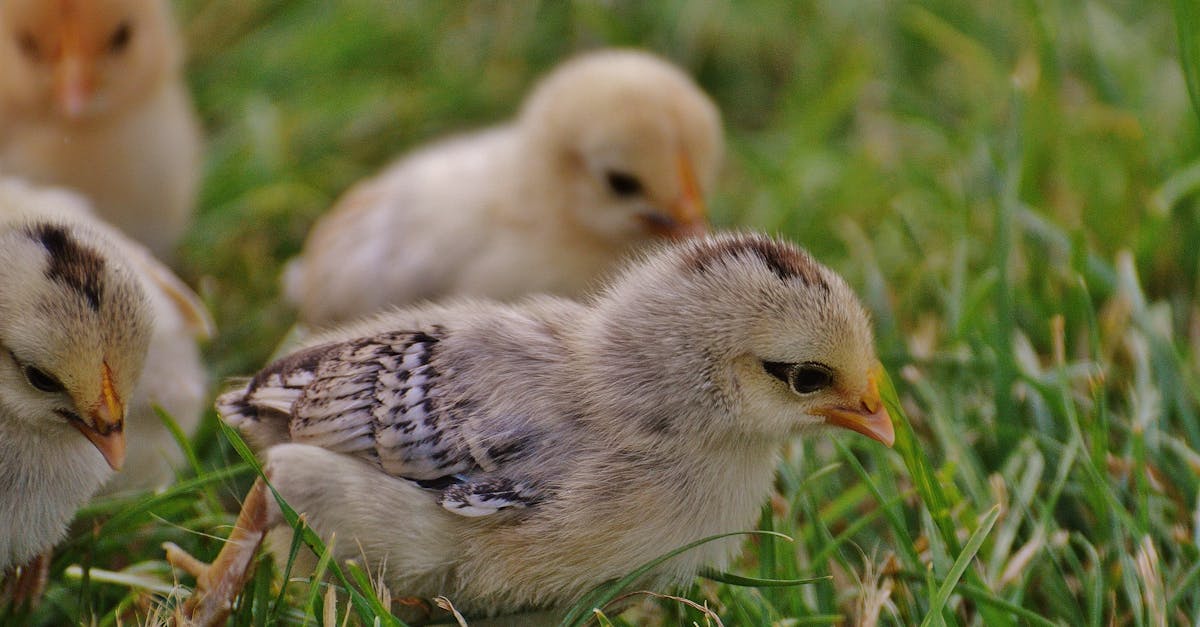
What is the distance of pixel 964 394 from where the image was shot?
3.38 metres

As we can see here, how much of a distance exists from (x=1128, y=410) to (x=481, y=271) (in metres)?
1.76

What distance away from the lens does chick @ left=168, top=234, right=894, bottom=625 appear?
2.35 metres

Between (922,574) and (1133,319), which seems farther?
(1133,319)

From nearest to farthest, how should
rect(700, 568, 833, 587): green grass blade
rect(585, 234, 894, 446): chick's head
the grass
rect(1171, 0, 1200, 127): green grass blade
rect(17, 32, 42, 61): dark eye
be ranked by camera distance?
rect(585, 234, 894, 446): chick's head
rect(700, 568, 833, 587): green grass blade
the grass
rect(1171, 0, 1200, 127): green grass blade
rect(17, 32, 42, 61): dark eye

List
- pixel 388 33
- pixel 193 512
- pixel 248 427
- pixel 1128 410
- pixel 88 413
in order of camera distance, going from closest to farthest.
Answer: pixel 88 413 → pixel 248 427 → pixel 193 512 → pixel 1128 410 → pixel 388 33

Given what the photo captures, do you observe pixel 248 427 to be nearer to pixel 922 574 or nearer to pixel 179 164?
pixel 922 574

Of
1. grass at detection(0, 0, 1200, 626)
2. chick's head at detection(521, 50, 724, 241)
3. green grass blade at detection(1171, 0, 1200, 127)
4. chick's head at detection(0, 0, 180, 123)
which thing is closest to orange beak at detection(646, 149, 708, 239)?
chick's head at detection(521, 50, 724, 241)

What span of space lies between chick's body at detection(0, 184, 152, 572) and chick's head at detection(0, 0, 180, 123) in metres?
1.53

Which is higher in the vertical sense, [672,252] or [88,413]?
[672,252]

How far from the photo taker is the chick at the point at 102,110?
3885 millimetres

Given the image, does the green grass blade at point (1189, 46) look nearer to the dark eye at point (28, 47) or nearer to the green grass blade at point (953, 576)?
the green grass blade at point (953, 576)

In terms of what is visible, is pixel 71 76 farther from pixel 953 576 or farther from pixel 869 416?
pixel 953 576

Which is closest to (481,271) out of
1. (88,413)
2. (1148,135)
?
(88,413)

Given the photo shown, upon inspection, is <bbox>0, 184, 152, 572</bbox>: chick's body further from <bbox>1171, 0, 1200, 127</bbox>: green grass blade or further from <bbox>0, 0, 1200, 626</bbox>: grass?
<bbox>1171, 0, 1200, 127</bbox>: green grass blade
